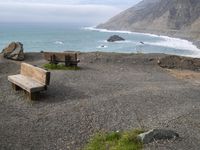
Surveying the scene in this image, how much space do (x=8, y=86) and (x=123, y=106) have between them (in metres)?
4.83

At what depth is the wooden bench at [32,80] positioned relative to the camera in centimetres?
1325

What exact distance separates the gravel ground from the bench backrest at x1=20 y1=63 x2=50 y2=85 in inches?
21.6

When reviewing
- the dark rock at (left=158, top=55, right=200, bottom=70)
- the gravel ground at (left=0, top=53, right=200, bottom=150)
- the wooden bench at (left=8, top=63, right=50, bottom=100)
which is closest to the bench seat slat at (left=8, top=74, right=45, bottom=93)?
the wooden bench at (left=8, top=63, right=50, bottom=100)

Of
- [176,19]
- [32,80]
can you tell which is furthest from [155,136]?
[176,19]

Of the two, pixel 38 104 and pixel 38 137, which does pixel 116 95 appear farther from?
pixel 38 137

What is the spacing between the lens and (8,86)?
15.3m

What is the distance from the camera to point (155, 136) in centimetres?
948

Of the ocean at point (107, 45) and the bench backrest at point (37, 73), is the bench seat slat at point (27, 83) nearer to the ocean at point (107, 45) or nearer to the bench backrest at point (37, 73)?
the bench backrest at point (37, 73)

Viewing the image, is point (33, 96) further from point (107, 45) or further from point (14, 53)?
point (107, 45)

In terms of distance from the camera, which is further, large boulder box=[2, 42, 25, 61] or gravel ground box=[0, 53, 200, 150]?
large boulder box=[2, 42, 25, 61]

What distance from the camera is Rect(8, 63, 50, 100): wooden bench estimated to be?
43.5 feet

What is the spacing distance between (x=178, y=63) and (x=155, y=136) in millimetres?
12288

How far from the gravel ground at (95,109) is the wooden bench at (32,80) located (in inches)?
12.9

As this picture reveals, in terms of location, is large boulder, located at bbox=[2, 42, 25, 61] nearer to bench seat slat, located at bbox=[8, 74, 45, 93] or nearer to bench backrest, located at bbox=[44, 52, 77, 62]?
bench backrest, located at bbox=[44, 52, 77, 62]
